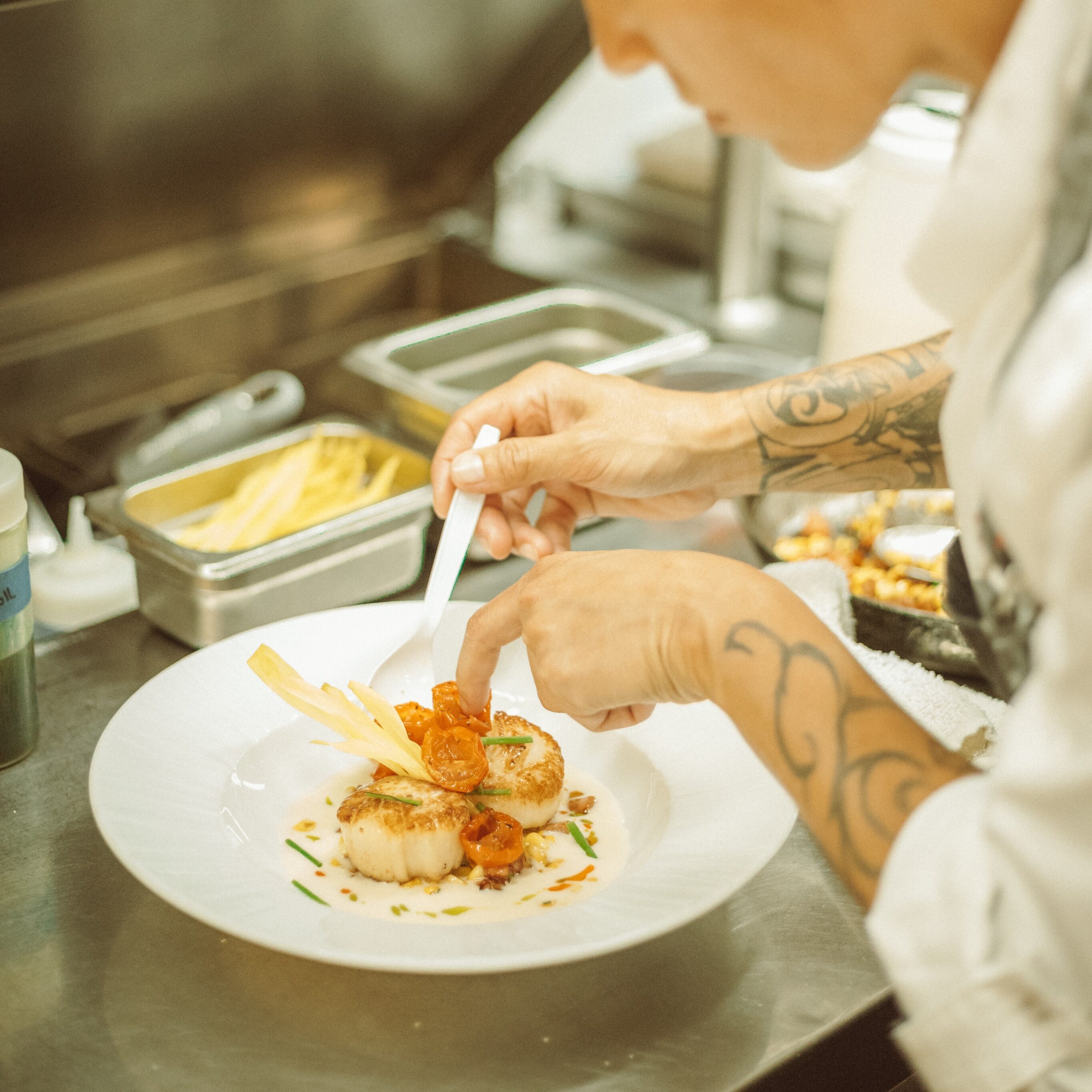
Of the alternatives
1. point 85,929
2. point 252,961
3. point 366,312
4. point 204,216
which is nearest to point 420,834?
point 252,961

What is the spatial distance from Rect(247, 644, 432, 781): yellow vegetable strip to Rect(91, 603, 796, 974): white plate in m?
0.09

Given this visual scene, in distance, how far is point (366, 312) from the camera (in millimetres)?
2588

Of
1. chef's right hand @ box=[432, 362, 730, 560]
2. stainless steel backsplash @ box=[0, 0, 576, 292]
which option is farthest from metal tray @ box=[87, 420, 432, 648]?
stainless steel backsplash @ box=[0, 0, 576, 292]

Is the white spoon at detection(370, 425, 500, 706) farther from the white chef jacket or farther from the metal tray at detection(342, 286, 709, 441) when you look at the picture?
the white chef jacket

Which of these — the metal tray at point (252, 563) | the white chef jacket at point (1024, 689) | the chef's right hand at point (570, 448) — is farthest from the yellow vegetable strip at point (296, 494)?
the white chef jacket at point (1024, 689)

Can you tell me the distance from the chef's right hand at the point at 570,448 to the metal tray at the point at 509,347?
16.4 inches

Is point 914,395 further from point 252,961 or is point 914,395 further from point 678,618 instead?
point 252,961

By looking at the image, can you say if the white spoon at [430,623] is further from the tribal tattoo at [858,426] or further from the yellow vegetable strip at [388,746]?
the tribal tattoo at [858,426]

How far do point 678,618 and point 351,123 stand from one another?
5.07 feet

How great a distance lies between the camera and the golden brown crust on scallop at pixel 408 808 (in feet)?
3.68

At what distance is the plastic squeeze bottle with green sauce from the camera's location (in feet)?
3.84

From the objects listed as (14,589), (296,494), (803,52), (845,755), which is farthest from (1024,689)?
(296,494)

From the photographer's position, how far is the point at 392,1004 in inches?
41.3

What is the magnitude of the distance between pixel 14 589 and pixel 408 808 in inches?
16.6
